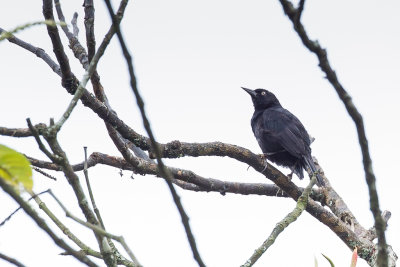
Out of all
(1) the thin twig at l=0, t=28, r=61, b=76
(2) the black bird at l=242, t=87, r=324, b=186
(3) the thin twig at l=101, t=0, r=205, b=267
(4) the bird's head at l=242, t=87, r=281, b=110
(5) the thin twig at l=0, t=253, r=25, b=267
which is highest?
(4) the bird's head at l=242, t=87, r=281, b=110

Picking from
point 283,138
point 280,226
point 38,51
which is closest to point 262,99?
point 283,138

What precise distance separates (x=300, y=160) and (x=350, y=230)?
2.19m

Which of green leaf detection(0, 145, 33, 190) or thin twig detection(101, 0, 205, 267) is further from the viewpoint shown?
green leaf detection(0, 145, 33, 190)

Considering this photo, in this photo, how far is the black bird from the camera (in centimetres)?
700

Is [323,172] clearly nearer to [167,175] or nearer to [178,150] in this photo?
[178,150]

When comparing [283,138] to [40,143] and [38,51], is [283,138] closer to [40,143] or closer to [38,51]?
[38,51]

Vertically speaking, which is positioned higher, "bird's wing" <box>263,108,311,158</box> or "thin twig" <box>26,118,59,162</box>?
"bird's wing" <box>263,108,311,158</box>

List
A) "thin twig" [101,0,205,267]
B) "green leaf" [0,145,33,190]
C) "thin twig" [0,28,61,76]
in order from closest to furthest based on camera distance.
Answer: "thin twig" [101,0,205,267] → "green leaf" [0,145,33,190] → "thin twig" [0,28,61,76]

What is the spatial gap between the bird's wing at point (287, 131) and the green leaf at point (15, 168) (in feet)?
19.5

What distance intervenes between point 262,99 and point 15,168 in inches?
302

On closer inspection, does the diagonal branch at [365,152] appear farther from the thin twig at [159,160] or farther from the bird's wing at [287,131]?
the bird's wing at [287,131]

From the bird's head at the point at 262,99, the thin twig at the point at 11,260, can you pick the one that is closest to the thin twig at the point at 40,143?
the thin twig at the point at 11,260

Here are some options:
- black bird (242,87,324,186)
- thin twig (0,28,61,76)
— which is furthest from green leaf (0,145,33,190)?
black bird (242,87,324,186)

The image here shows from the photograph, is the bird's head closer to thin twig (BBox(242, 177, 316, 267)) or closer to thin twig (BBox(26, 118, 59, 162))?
thin twig (BBox(242, 177, 316, 267))
